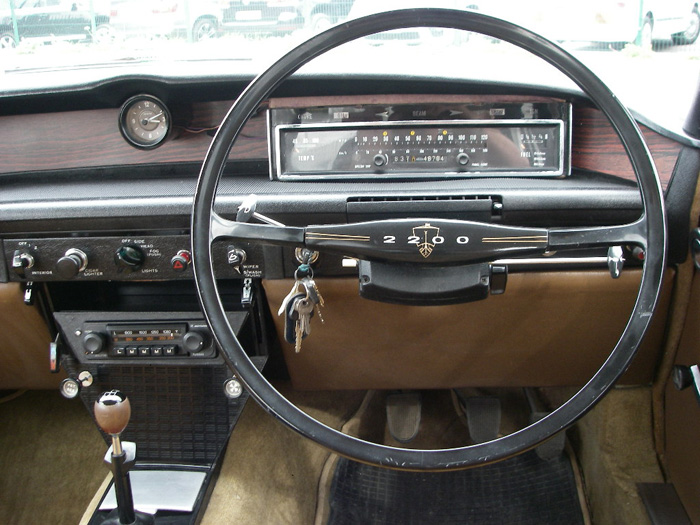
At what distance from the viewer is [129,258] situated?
1.40 m

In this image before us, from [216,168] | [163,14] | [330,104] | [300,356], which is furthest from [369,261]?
[163,14]

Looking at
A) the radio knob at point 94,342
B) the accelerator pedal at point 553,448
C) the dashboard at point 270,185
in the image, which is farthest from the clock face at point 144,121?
the accelerator pedal at point 553,448

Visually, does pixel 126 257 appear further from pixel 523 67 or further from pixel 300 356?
pixel 523 67

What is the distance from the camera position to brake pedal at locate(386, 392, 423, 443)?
2.05m

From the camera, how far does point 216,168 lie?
1.11m

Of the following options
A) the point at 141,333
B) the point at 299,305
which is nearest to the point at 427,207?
the point at 299,305

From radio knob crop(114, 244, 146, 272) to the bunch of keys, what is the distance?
368 mm

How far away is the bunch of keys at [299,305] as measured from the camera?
1.26 meters

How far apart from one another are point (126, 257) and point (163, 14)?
747mm

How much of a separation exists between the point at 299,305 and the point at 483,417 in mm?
1009

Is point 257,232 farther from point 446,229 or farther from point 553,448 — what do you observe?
point 553,448

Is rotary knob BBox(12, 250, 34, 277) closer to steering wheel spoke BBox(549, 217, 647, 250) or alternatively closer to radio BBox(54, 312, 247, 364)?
radio BBox(54, 312, 247, 364)

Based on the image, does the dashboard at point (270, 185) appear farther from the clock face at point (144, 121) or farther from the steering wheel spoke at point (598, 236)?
the steering wheel spoke at point (598, 236)

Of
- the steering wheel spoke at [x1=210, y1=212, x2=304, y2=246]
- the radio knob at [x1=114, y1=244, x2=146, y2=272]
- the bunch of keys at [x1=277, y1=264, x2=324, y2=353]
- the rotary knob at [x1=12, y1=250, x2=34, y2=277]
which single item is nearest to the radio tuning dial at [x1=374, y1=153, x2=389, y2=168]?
the bunch of keys at [x1=277, y1=264, x2=324, y2=353]
